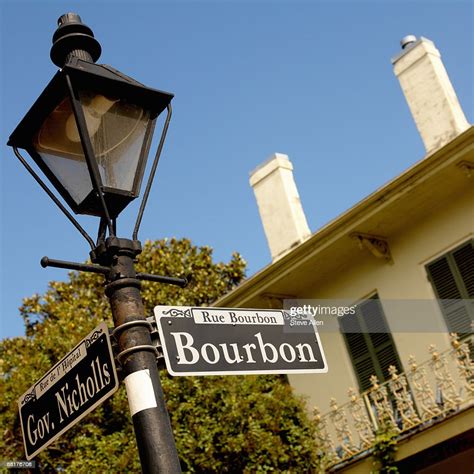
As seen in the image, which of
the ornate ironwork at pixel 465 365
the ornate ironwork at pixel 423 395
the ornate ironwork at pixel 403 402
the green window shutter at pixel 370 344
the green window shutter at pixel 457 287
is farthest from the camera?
the green window shutter at pixel 370 344

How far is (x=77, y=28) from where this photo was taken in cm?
388

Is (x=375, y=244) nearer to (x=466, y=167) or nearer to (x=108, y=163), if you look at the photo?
(x=466, y=167)

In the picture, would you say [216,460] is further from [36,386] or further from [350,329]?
[36,386]

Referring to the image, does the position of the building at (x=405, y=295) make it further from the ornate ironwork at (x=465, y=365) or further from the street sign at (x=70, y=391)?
the street sign at (x=70, y=391)

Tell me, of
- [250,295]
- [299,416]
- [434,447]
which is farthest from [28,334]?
[434,447]

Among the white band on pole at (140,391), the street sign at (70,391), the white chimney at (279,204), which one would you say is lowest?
the white band on pole at (140,391)

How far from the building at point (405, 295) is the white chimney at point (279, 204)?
0.90 ft

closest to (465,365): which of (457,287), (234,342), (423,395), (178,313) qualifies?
(423,395)

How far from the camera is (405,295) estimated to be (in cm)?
1294

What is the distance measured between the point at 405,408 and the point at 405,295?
1836mm

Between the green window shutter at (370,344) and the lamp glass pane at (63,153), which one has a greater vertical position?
the green window shutter at (370,344)

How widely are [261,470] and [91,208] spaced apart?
8.96 m

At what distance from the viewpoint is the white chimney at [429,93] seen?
12812 millimetres

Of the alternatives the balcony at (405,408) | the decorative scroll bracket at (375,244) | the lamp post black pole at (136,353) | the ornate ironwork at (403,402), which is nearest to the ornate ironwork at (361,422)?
the balcony at (405,408)
